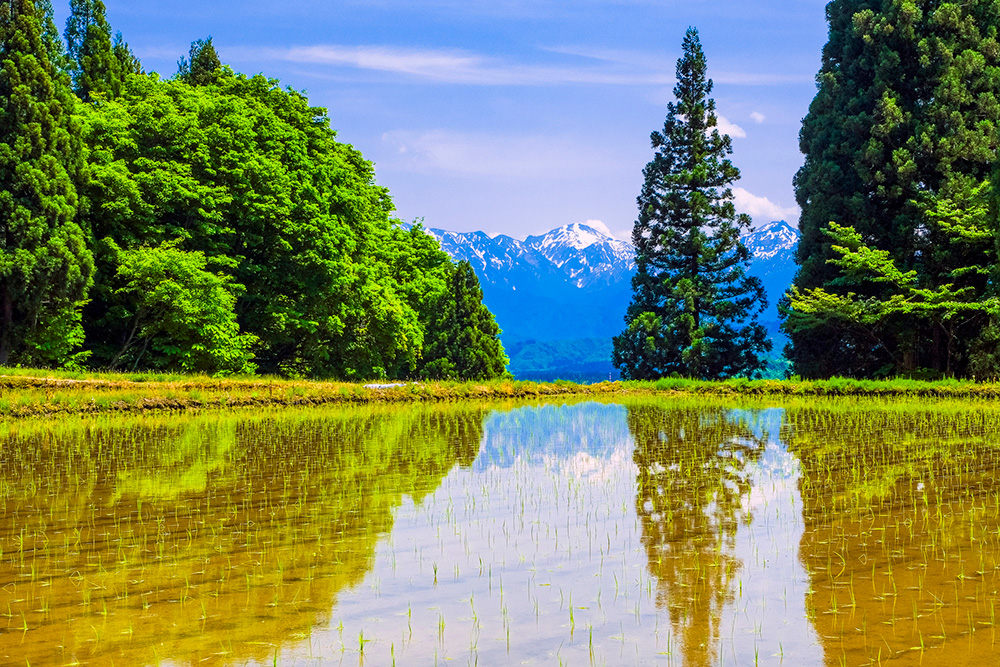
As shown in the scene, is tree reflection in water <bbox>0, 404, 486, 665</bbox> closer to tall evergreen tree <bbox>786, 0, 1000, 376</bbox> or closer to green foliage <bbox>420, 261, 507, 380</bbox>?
tall evergreen tree <bbox>786, 0, 1000, 376</bbox>

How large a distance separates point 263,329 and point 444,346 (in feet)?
55.8

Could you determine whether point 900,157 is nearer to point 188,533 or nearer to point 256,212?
point 256,212

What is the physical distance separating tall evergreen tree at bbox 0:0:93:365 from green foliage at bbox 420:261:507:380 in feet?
80.5

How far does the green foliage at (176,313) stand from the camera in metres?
32.4

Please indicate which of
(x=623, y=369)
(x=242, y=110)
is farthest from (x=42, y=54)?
(x=623, y=369)

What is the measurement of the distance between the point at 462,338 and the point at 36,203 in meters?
28.1

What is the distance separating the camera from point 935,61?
36.8 meters

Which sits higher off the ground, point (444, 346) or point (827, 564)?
point (444, 346)

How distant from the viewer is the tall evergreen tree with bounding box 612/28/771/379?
4244cm

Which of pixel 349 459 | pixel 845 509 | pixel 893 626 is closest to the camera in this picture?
pixel 893 626

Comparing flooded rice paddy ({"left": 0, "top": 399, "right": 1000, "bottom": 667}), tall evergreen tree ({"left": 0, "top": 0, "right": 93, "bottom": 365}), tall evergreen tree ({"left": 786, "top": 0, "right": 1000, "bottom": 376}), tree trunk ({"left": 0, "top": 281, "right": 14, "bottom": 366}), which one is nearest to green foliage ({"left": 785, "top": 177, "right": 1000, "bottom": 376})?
tall evergreen tree ({"left": 786, "top": 0, "right": 1000, "bottom": 376})

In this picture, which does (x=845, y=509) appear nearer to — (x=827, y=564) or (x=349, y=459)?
(x=827, y=564)

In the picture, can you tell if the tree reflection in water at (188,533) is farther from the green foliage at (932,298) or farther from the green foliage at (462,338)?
the green foliage at (462,338)

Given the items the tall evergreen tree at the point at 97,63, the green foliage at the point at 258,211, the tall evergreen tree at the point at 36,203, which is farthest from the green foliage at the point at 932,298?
the tall evergreen tree at the point at 97,63
